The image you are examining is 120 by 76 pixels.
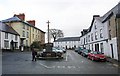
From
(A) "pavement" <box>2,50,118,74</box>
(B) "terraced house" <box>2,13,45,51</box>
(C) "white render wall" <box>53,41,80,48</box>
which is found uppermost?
(B) "terraced house" <box>2,13,45,51</box>

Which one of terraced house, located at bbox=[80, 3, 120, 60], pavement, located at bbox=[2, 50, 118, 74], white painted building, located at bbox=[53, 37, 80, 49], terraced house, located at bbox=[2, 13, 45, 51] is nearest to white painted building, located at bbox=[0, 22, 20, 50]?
terraced house, located at bbox=[2, 13, 45, 51]

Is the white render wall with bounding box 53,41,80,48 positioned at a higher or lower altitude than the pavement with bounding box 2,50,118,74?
higher

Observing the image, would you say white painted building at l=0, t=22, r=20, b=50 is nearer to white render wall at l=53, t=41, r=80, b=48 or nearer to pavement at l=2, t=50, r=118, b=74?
pavement at l=2, t=50, r=118, b=74

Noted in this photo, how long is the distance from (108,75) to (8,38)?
38.3 m

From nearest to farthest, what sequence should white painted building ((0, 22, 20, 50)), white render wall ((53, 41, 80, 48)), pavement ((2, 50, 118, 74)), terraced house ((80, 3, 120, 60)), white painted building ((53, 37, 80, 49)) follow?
pavement ((2, 50, 118, 74)) < terraced house ((80, 3, 120, 60)) < white painted building ((0, 22, 20, 50)) < white painted building ((53, 37, 80, 49)) < white render wall ((53, 41, 80, 48))

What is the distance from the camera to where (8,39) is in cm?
4803

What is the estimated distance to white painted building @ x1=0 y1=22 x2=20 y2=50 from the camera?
4481 centimetres

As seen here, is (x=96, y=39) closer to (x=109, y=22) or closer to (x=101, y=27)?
(x=101, y=27)

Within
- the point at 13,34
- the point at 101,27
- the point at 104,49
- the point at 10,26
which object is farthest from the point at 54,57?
the point at 10,26

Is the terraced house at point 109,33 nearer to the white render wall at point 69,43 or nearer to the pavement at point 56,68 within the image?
the pavement at point 56,68

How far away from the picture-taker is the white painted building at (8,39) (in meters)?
44.8

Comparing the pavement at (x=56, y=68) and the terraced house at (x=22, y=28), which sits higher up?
the terraced house at (x=22, y=28)

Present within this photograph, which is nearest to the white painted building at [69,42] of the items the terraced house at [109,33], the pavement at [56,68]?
the terraced house at [109,33]

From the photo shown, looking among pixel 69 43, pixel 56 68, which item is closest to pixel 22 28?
pixel 56 68
